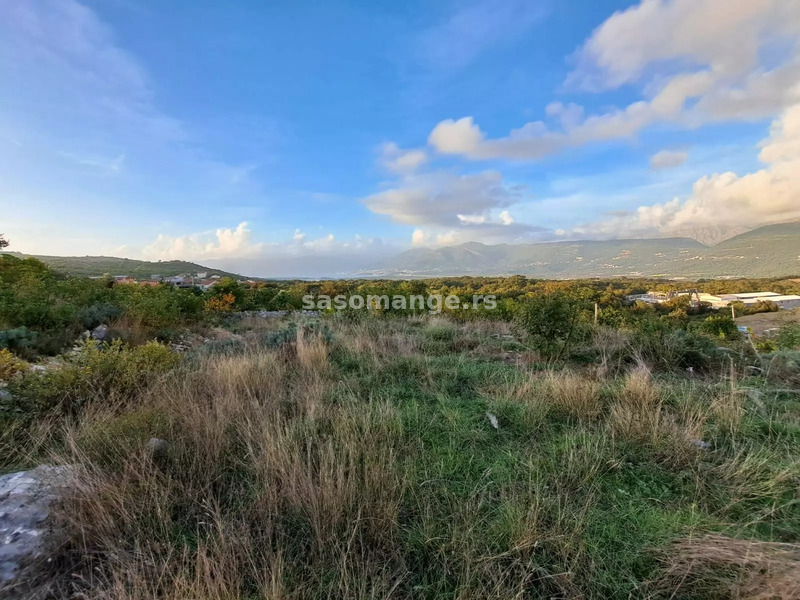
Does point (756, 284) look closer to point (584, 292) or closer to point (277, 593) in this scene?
point (584, 292)

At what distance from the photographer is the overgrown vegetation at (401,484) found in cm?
145

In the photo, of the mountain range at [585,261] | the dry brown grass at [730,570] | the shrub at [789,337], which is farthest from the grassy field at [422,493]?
the mountain range at [585,261]

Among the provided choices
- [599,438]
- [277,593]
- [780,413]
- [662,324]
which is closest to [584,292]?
[662,324]

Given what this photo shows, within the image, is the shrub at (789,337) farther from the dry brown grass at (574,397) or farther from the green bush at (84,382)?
the green bush at (84,382)

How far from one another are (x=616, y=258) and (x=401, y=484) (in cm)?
14294

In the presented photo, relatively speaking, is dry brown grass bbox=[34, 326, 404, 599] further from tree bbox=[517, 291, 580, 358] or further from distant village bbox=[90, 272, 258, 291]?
distant village bbox=[90, 272, 258, 291]

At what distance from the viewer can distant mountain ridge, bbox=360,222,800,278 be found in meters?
74.4

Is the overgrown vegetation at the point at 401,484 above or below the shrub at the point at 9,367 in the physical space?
below

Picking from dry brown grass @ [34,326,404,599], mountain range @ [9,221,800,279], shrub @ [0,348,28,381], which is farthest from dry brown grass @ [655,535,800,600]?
mountain range @ [9,221,800,279]

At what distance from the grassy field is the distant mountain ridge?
46.4 m

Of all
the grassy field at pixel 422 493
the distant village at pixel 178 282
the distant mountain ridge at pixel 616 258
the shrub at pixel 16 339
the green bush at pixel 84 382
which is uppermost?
the distant mountain ridge at pixel 616 258

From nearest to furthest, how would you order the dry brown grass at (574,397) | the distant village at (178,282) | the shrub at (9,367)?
1. the dry brown grass at (574,397)
2. the shrub at (9,367)
3. the distant village at (178,282)

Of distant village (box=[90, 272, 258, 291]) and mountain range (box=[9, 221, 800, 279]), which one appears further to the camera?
mountain range (box=[9, 221, 800, 279])

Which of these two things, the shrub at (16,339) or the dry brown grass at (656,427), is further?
the shrub at (16,339)
